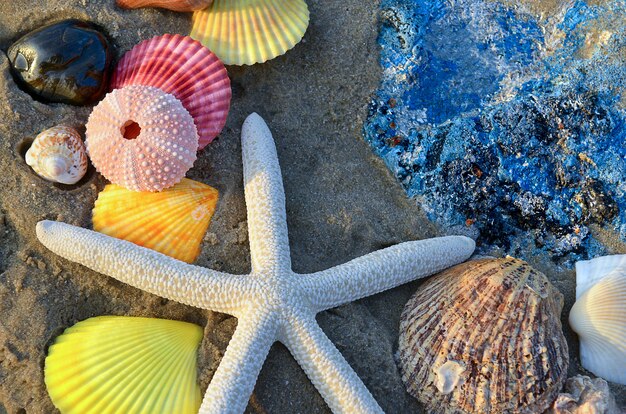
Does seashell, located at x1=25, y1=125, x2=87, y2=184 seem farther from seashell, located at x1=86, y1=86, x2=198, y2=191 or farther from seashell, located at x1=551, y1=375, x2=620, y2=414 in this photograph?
seashell, located at x1=551, y1=375, x2=620, y2=414

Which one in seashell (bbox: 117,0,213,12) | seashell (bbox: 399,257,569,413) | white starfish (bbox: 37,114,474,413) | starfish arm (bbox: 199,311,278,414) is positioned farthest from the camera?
seashell (bbox: 117,0,213,12)

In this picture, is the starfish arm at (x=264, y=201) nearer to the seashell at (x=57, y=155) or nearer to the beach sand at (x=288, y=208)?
the beach sand at (x=288, y=208)

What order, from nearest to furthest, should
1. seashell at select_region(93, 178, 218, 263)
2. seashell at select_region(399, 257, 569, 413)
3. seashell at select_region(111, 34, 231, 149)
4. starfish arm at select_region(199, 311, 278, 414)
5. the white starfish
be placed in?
1. starfish arm at select_region(199, 311, 278, 414)
2. the white starfish
3. seashell at select_region(399, 257, 569, 413)
4. seashell at select_region(93, 178, 218, 263)
5. seashell at select_region(111, 34, 231, 149)

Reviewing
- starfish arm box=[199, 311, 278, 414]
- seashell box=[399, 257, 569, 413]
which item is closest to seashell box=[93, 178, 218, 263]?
starfish arm box=[199, 311, 278, 414]

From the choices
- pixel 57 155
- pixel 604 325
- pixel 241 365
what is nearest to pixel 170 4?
pixel 57 155

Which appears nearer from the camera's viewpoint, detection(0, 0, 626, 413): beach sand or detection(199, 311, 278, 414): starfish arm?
detection(199, 311, 278, 414): starfish arm

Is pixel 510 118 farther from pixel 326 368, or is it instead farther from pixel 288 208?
pixel 326 368

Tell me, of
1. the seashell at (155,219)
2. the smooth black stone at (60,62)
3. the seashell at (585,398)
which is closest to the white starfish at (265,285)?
the seashell at (155,219)
